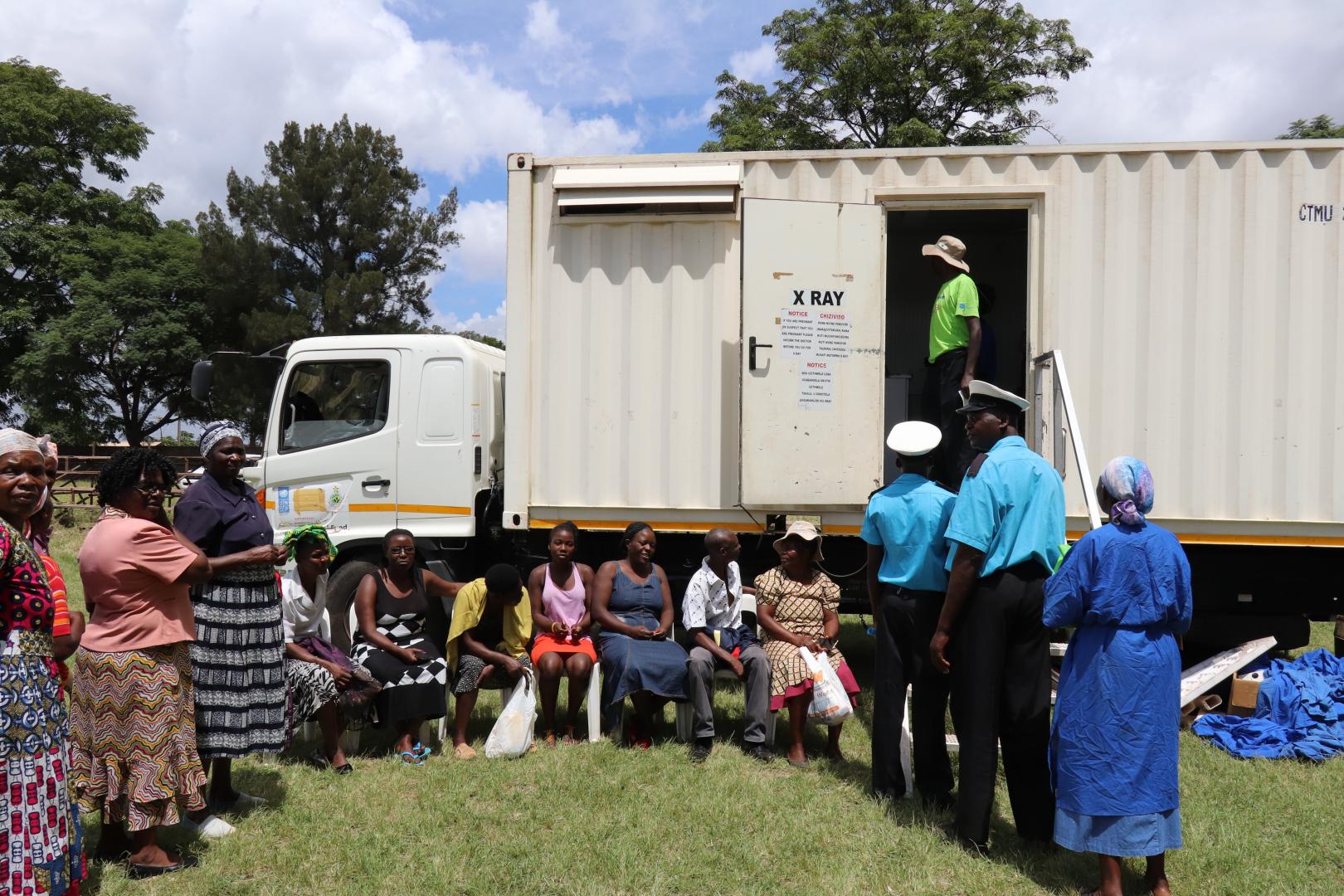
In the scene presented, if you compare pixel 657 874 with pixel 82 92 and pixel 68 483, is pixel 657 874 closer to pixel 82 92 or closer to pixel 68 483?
pixel 68 483

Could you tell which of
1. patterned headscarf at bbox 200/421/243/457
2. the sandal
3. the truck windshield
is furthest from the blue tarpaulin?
the truck windshield

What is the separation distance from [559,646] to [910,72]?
15.8 m

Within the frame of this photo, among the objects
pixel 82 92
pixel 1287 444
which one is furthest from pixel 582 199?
pixel 82 92

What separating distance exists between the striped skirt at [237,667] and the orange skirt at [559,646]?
1.48m

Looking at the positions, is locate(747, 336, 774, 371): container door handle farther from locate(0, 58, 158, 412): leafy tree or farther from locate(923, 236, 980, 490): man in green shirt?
locate(0, 58, 158, 412): leafy tree

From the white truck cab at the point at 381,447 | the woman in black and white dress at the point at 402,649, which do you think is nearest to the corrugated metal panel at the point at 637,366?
the white truck cab at the point at 381,447

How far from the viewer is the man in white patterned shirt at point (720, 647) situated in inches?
191

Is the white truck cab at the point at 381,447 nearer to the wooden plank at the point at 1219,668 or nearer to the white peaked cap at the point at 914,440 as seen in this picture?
the white peaked cap at the point at 914,440

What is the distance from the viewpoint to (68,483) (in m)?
20.1

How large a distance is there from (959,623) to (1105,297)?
2616 millimetres

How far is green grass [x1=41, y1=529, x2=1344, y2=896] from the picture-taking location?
347 centimetres

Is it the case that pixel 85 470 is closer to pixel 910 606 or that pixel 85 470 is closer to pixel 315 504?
pixel 315 504

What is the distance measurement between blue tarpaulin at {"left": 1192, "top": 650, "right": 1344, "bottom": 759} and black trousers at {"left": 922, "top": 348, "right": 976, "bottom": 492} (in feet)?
6.16

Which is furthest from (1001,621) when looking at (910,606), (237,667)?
(237,667)
